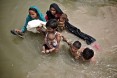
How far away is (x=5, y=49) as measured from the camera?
5.03 m

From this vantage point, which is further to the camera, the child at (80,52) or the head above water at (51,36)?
the head above water at (51,36)

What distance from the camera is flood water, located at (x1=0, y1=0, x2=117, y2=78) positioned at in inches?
184

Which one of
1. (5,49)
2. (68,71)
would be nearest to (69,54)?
(68,71)

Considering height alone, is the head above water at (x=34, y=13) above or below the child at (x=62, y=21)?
above

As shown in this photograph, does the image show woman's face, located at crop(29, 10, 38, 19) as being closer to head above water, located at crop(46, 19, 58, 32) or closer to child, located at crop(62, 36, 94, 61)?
head above water, located at crop(46, 19, 58, 32)

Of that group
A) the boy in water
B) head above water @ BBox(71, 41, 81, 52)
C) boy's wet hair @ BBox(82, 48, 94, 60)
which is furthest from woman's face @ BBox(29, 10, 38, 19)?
boy's wet hair @ BBox(82, 48, 94, 60)

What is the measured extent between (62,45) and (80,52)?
540mm

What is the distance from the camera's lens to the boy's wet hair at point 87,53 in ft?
14.8

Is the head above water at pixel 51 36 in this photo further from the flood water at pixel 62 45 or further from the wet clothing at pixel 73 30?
the wet clothing at pixel 73 30

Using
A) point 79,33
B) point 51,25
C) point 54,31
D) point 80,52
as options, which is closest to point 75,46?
point 80,52

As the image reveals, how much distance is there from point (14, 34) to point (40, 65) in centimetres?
97

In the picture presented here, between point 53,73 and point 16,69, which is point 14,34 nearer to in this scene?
point 16,69

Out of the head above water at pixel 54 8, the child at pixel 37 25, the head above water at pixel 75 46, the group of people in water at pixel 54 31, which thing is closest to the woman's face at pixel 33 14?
the group of people in water at pixel 54 31

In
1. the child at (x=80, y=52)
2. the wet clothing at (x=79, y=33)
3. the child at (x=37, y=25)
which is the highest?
the child at (x=37, y=25)
